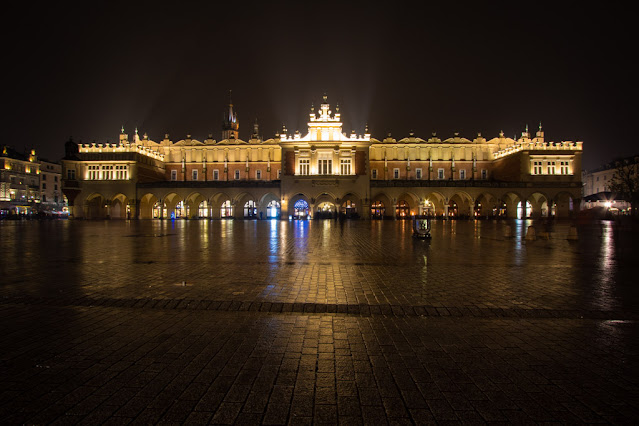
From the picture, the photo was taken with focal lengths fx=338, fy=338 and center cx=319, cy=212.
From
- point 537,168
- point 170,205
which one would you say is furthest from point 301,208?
point 537,168

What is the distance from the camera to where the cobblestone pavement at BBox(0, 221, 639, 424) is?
2818 millimetres

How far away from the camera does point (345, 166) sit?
5444cm

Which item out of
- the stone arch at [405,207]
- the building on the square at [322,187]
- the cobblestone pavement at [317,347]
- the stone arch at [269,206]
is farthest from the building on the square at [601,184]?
the cobblestone pavement at [317,347]

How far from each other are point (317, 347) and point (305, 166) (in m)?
51.4

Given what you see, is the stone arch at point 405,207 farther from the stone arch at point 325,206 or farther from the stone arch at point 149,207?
the stone arch at point 149,207

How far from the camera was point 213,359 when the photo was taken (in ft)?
12.2

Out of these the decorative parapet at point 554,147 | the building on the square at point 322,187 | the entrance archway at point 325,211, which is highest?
the decorative parapet at point 554,147

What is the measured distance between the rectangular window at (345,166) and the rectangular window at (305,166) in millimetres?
5157

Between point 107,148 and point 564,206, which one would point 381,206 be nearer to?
point 564,206

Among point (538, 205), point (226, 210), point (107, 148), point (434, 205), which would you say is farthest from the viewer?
point (226, 210)

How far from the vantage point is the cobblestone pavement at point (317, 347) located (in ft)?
9.25

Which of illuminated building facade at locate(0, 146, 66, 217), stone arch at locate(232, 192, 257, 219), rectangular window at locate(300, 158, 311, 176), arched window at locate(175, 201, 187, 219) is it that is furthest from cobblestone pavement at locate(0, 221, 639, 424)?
illuminated building facade at locate(0, 146, 66, 217)

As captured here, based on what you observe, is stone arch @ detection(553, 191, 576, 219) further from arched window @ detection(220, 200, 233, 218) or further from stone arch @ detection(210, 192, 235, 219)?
arched window @ detection(220, 200, 233, 218)

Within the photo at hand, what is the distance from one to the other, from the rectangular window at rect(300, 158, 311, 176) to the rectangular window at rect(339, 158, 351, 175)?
203 inches
